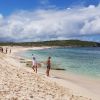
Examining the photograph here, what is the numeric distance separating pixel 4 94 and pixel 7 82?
2.61m

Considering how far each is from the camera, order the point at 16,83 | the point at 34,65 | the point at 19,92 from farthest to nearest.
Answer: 1. the point at 34,65
2. the point at 16,83
3. the point at 19,92

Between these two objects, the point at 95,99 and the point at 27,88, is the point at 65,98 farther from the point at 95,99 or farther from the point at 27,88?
the point at 95,99

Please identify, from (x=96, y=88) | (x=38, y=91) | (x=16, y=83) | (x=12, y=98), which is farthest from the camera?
(x=96, y=88)

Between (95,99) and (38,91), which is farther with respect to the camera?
(95,99)

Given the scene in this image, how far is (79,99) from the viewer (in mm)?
14727

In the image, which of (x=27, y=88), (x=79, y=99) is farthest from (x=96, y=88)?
(x=27, y=88)

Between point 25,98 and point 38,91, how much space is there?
1889 millimetres

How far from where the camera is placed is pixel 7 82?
15289 millimetres

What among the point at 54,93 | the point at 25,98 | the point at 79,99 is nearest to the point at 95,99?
the point at 79,99

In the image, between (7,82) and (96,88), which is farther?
(96,88)

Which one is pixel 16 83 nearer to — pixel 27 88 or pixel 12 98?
pixel 27 88

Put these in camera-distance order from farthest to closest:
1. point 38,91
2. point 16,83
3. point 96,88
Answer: point 96,88
point 16,83
point 38,91

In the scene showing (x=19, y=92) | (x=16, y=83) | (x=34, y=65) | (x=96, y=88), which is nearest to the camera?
(x=19, y=92)

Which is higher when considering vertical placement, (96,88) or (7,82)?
(7,82)
